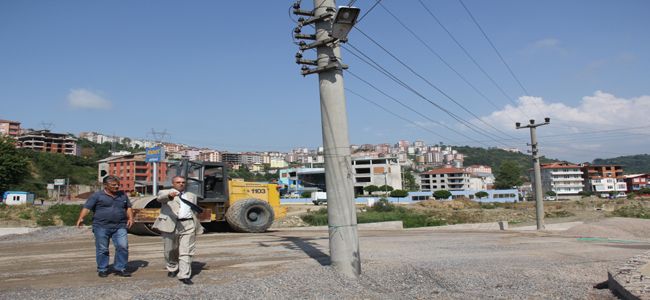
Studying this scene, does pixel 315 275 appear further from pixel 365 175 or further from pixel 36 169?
pixel 365 175

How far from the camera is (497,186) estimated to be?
140m

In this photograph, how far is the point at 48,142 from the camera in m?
151

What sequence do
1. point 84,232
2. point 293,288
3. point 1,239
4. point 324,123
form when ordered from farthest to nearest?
point 84,232 → point 1,239 → point 324,123 → point 293,288

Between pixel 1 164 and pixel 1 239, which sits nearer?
pixel 1 239

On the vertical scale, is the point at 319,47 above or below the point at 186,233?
above

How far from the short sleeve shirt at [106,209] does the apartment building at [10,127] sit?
183606 mm

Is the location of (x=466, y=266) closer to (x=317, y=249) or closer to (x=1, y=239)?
(x=317, y=249)

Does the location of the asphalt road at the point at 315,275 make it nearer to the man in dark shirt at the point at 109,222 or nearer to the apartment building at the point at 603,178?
the man in dark shirt at the point at 109,222

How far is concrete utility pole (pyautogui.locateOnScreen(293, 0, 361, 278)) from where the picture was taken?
753 cm

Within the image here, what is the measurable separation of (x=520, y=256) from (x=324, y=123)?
560 cm

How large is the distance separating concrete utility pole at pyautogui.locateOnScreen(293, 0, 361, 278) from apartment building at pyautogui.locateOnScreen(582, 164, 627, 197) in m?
158

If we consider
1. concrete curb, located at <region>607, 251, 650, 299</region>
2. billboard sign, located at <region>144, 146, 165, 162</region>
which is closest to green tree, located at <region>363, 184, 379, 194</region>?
billboard sign, located at <region>144, 146, 165, 162</region>

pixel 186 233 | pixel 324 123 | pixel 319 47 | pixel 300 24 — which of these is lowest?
pixel 186 233

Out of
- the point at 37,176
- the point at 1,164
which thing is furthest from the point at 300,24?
the point at 37,176
